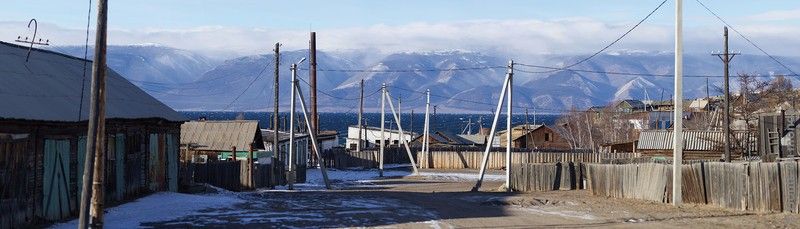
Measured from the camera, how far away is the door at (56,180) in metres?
21.0

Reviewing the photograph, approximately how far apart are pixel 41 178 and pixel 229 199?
9139 millimetres

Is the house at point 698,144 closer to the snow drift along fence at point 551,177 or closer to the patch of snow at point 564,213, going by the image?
the snow drift along fence at point 551,177

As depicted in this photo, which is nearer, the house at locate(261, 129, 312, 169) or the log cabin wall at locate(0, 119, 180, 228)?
the log cabin wall at locate(0, 119, 180, 228)

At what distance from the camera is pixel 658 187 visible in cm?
2875

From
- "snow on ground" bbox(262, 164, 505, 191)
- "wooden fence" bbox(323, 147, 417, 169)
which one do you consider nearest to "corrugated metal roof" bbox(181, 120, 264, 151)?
"snow on ground" bbox(262, 164, 505, 191)

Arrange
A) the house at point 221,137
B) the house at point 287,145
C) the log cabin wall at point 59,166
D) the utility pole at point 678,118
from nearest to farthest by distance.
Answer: the log cabin wall at point 59,166, the utility pole at point 678,118, the house at point 221,137, the house at point 287,145

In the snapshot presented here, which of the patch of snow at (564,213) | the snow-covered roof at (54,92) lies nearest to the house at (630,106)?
the patch of snow at (564,213)

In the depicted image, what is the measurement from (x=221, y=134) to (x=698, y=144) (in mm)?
27465

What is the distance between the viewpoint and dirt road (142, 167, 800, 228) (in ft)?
75.0

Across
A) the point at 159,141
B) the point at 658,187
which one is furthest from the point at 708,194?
the point at 159,141

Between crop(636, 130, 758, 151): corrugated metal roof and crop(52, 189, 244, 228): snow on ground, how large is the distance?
119 ft

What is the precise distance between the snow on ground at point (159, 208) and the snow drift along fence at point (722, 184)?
Result: 37.4 ft

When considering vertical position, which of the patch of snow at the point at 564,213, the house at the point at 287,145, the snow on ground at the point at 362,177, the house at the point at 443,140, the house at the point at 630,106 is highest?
the house at the point at 630,106

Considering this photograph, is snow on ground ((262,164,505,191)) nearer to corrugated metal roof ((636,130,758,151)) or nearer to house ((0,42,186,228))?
corrugated metal roof ((636,130,758,151))
